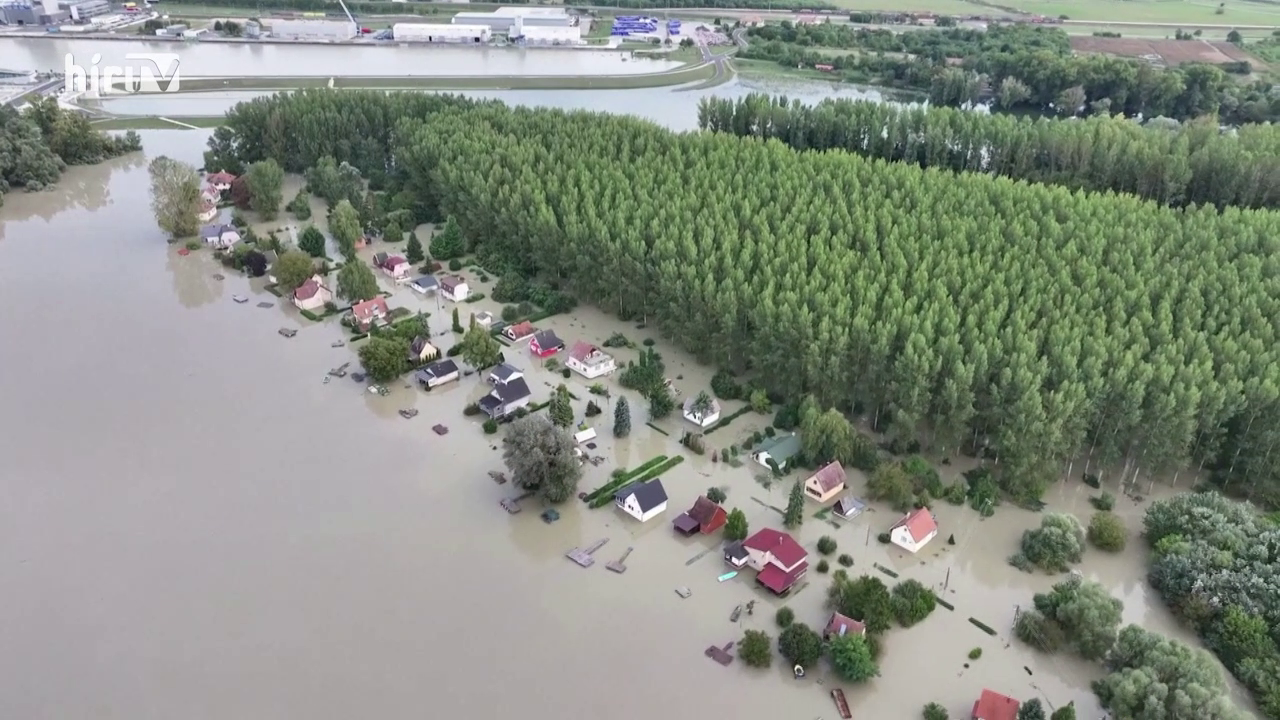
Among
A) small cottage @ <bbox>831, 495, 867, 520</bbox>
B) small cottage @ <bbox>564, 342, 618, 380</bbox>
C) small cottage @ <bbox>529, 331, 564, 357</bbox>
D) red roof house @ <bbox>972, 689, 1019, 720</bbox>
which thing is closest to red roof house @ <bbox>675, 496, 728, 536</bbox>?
small cottage @ <bbox>831, 495, 867, 520</bbox>

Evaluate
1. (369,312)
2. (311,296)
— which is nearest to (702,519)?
(369,312)

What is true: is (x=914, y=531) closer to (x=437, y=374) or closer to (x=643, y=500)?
(x=643, y=500)

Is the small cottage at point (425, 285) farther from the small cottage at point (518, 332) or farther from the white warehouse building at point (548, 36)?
the white warehouse building at point (548, 36)

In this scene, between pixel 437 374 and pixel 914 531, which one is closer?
pixel 914 531

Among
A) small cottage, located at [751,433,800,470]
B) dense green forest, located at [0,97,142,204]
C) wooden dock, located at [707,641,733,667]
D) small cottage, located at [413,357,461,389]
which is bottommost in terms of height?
wooden dock, located at [707,641,733,667]

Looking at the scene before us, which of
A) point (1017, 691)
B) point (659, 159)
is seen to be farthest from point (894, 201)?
point (1017, 691)

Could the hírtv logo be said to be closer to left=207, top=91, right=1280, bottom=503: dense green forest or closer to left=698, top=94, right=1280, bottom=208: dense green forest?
left=207, top=91, right=1280, bottom=503: dense green forest
